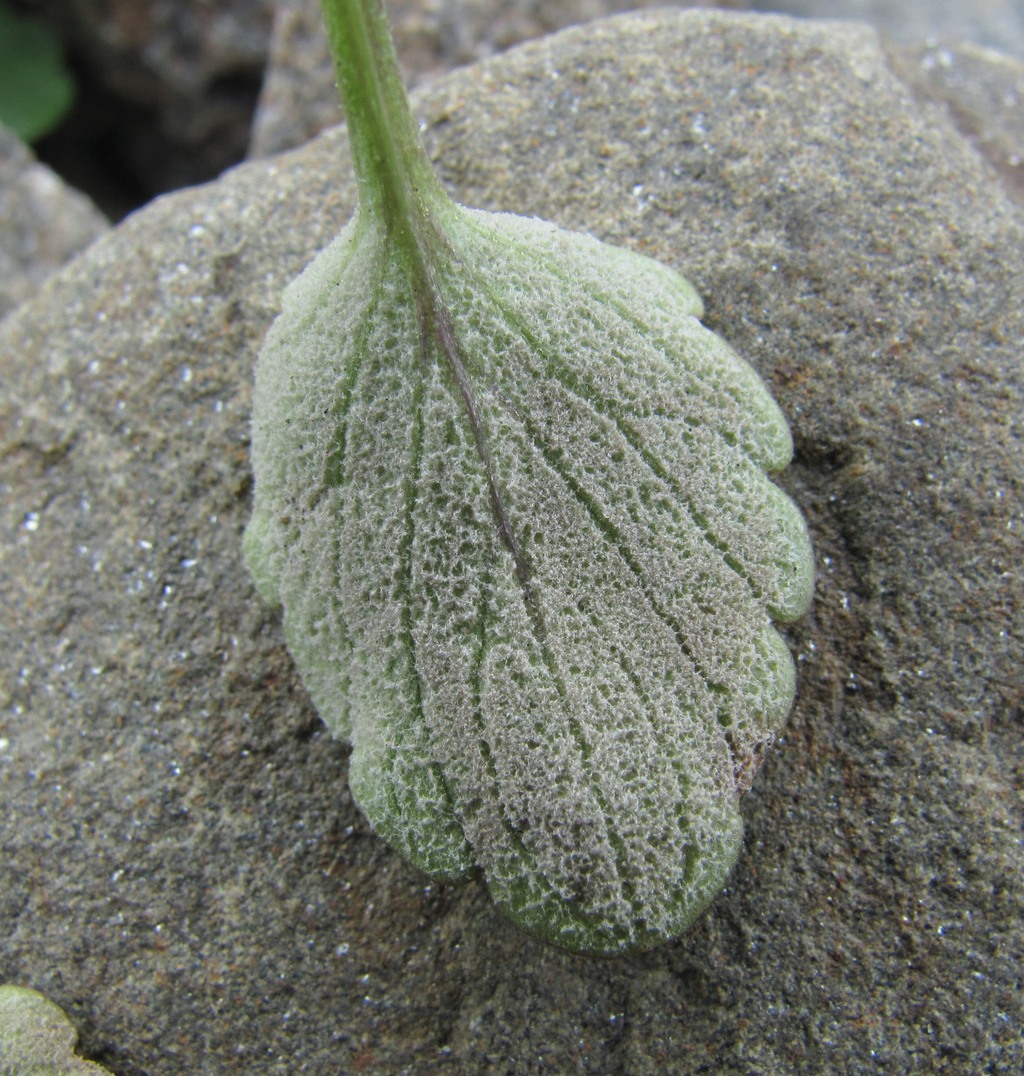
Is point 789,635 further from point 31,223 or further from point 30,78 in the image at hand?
point 30,78

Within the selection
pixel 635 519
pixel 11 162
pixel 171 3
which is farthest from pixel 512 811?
pixel 171 3

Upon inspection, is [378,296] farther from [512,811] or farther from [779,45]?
[779,45]

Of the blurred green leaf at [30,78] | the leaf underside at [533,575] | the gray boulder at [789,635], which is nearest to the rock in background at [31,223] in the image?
the blurred green leaf at [30,78]

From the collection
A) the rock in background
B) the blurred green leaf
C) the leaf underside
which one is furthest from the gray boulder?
the blurred green leaf

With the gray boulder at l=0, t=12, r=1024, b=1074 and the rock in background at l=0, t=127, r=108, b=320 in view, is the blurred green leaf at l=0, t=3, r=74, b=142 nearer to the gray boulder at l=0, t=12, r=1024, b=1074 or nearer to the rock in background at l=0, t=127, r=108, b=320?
the rock in background at l=0, t=127, r=108, b=320

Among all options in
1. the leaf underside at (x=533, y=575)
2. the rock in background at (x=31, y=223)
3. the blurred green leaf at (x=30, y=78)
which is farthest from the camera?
the blurred green leaf at (x=30, y=78)

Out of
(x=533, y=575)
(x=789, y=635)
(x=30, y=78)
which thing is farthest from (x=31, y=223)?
(x=789, y=635)

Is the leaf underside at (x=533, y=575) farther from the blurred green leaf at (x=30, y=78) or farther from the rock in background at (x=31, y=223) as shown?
the blurred green leaf at (x=30, y=78)
